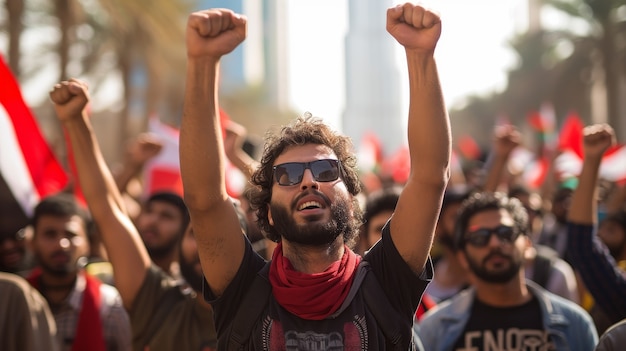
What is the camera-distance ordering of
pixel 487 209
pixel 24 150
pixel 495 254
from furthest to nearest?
pixel 24 150
pixel 487 209
pixel 495 254

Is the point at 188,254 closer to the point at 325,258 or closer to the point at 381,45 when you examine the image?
the point at 325,258

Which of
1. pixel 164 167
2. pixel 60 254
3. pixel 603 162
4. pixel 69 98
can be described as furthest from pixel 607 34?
pixel 69 98

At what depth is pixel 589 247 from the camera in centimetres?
444

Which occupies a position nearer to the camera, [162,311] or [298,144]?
[298,144]

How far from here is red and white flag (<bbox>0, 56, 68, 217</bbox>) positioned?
19.5 ft

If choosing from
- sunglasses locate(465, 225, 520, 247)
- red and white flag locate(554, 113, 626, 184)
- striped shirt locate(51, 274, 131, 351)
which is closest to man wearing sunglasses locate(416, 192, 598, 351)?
sunglasses locate(465, 225, 520, 247)

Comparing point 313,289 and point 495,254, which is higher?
point 313,289

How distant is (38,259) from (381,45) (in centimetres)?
5757

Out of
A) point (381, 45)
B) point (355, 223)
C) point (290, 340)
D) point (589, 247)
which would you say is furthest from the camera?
point (381, 45)

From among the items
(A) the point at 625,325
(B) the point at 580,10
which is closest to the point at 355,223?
(A) the point at 625,325

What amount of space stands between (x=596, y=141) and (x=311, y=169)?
6.03ft

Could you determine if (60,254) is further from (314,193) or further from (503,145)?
(503,145)

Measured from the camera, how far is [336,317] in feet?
10.1

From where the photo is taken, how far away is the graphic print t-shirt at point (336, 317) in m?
3.03
